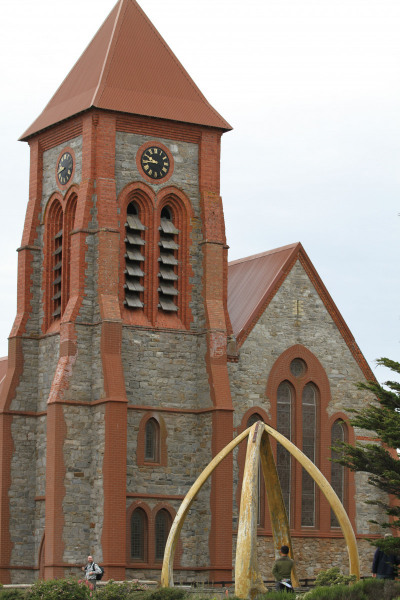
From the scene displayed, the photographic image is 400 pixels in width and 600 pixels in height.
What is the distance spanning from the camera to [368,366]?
56562 millimetres

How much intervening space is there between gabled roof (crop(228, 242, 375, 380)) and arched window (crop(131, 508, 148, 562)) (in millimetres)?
7554

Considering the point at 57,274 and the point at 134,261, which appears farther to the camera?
the point at 57,274

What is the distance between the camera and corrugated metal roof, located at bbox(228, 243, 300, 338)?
2156 inches

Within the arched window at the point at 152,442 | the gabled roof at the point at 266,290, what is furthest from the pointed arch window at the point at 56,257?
the gabled roof at the point at 266,290

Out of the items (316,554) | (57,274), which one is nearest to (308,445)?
(316,554)

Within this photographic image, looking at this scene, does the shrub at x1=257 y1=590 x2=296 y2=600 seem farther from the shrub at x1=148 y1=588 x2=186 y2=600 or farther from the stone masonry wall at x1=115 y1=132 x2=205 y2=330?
the stone masonry wall at x1=115 y1=132 x2=205 y2=330

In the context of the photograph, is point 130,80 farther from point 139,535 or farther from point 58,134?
point 139,535

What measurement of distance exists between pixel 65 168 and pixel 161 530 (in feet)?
46.3

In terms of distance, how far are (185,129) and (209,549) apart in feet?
51.6

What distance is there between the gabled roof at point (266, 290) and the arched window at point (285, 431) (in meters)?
2.78

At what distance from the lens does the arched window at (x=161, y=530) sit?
50.8 meters

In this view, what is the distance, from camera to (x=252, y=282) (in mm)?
56594

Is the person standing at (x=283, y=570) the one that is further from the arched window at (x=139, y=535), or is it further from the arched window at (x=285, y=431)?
the arched window at (x=285, y=431)

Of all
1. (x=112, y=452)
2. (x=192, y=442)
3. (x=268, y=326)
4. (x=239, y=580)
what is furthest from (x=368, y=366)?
(x=239, y=580)
